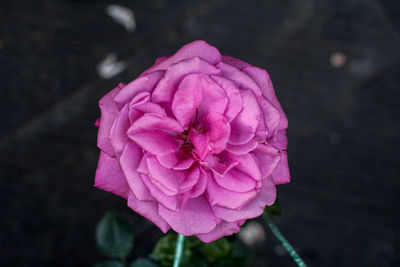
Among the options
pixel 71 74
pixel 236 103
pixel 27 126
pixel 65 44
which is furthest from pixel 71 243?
pixel 236 103

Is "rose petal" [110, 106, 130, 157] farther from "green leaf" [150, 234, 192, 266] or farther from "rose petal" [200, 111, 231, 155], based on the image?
"green leaf" [150, 234, 192, 266]

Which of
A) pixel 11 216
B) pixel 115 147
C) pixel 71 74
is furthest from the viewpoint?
pixel 71 74

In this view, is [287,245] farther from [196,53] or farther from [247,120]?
[196,53]

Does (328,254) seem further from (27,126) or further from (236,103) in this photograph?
(27,126)

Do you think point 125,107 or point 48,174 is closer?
point 125,107

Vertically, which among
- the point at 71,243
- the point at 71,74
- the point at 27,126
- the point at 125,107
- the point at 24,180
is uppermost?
the point at 125,107

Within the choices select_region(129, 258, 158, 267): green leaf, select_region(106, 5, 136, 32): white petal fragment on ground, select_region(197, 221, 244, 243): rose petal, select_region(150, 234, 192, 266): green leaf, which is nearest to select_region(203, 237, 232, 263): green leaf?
select_region(150, 234, 192, 266): green leaf
